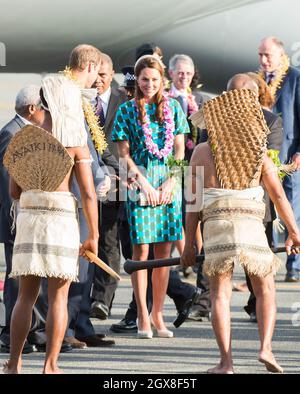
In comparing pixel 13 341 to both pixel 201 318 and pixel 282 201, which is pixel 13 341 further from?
pixel 201 318

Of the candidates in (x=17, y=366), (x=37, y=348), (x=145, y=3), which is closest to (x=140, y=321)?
(x=37, y=348)

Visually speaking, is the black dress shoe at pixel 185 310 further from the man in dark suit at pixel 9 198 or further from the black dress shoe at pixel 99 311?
the man in dark suit at pixel 9 198

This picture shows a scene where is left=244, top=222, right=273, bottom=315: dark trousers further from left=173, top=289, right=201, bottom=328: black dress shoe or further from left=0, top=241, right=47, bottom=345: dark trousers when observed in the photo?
left=0, top=241, right=47, bottom=345: dark trousers

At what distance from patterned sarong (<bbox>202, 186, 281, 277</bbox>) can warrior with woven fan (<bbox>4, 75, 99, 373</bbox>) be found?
598mm

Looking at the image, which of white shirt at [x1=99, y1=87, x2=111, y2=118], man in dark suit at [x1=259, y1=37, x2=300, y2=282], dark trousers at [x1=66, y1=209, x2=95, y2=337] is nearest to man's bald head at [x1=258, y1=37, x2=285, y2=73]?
man in dark suit at [x1=259, y1=37, x2=300, y2=282]

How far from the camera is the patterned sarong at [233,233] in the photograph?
6.85 m

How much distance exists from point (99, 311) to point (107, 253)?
1.46 ft

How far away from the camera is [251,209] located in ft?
22.7

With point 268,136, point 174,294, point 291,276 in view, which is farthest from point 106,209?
point 291,276

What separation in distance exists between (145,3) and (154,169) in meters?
6.65

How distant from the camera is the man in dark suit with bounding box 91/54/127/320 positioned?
9.13 m

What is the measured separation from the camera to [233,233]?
22.5ft

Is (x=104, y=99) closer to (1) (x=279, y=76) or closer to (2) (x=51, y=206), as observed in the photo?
(1) (x=279, y=76)
